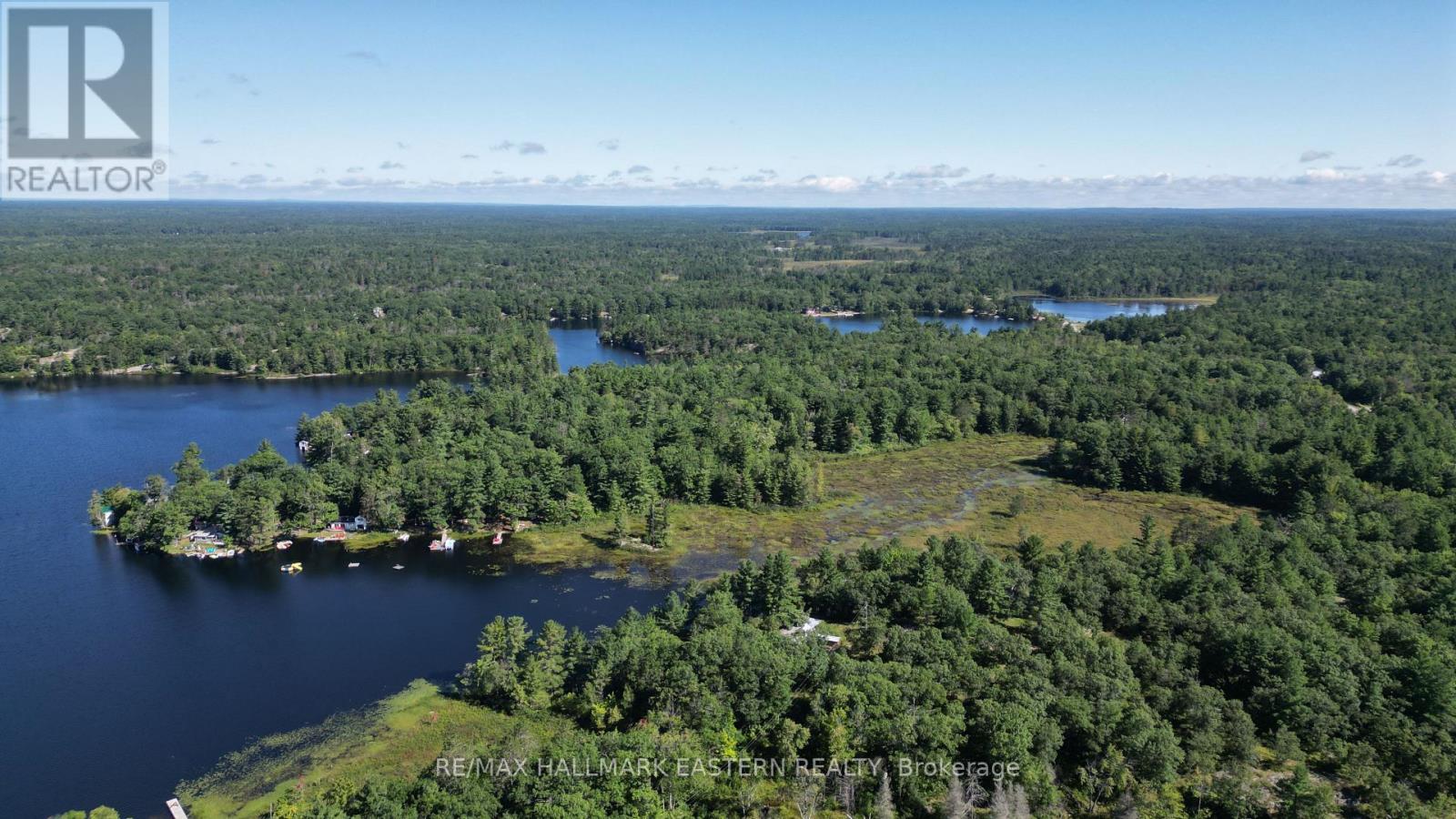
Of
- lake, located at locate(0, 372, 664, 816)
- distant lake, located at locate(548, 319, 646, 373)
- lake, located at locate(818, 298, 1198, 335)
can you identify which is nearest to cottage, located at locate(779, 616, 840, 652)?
lake, located at locate(0, 372, 664, 816)

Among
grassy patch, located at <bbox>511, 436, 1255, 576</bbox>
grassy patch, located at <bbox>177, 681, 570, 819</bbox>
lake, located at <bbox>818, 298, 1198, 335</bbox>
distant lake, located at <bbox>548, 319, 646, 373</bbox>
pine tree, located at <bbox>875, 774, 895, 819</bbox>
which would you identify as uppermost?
lake, located at <bbox>818, 298, 1198, 335</bbox>

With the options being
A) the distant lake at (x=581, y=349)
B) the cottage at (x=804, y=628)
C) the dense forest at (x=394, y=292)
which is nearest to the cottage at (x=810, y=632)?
the cottage at (x=804, y=628)

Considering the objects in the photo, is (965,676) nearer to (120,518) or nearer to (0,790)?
(0,790)

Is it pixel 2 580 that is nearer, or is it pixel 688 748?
pixel 688 748

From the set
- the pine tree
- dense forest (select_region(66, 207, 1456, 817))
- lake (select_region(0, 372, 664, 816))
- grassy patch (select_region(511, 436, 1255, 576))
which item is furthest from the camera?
grassy patch (select_region(511, 436, 1255, 576))

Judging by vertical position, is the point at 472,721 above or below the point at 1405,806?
below

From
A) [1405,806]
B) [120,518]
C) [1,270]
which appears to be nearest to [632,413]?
[120,518]

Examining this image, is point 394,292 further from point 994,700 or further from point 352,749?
point 994,700

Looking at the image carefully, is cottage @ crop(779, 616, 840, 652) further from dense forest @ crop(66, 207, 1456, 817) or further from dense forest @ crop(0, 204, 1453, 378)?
dense forest @ crop(0, 204, 1453, 378)
